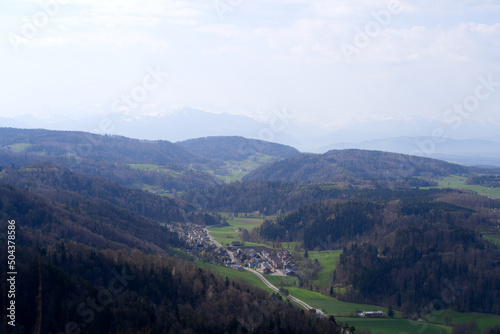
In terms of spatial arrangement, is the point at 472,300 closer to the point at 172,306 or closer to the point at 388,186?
the point at 172,306

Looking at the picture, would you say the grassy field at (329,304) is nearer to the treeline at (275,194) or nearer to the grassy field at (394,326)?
the grassy field at (394,326)

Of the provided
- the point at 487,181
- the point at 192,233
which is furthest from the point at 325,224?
the point at 487,181

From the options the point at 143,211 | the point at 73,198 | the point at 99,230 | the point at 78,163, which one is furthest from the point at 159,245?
the point at 78,163

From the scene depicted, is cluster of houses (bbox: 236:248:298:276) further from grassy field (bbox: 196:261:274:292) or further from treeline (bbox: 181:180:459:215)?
treeline (bbox: 181:180:459:215)

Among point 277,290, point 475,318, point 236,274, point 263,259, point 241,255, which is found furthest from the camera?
point 241,255

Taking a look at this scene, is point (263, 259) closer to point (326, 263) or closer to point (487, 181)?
point (326, 263)

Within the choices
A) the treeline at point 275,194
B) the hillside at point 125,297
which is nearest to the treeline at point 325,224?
the treeline at point 275,194

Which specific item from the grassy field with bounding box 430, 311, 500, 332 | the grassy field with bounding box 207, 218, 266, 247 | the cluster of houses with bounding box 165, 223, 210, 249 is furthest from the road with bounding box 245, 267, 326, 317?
the grassy field with bounding box 207, 218, 266, 247
